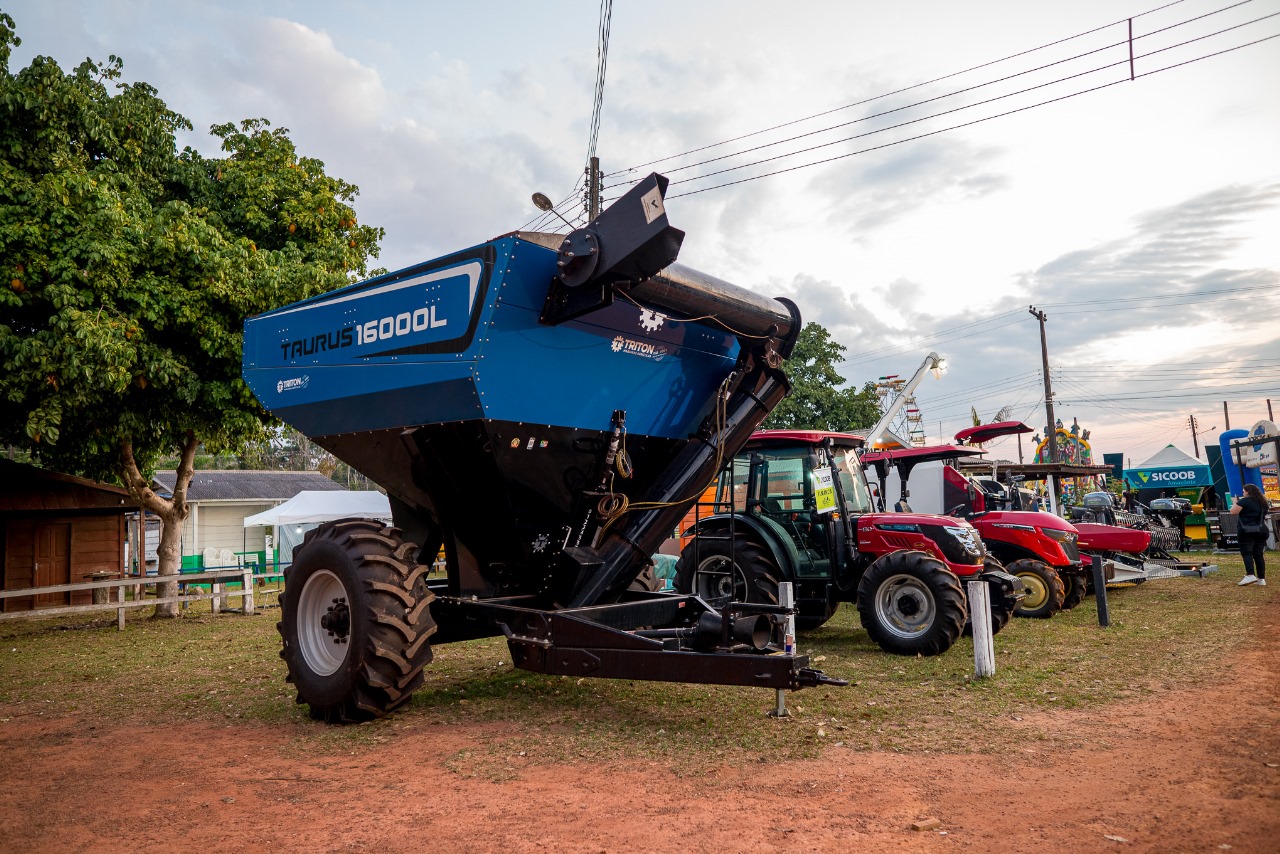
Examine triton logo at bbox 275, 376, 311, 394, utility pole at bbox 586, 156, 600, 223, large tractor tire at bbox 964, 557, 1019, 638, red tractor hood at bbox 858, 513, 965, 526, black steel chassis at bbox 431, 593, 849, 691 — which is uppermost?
utility pole at bbox 586, 156, 600, 223

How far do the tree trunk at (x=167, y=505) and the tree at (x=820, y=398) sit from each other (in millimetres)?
22419

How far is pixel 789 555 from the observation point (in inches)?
368

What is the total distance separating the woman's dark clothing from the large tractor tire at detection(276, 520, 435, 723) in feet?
48.6

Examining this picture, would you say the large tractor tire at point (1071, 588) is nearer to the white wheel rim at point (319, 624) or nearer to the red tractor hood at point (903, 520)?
the red tractor hood at point (903, 520)

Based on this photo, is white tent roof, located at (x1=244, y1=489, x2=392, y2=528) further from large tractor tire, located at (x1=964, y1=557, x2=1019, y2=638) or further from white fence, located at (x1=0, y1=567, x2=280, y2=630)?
large tractor tire, located at (x1=964, y1=557, x2=1019, y2=638)

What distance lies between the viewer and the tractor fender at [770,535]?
931cm

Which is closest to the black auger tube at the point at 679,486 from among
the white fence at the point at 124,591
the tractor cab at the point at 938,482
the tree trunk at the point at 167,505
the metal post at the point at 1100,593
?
the tractor cab at the point at 938,482

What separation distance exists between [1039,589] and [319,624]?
9484 millimetres

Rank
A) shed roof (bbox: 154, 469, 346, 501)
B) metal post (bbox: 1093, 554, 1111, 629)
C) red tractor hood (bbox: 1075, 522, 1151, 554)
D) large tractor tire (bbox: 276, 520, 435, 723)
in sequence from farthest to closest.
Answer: shed roof (bbox: 154, 469, 346, 501)
red tractor hood (bbox: 1075, 522, 1151, 554)
metal post (bbox: 1093, 554, 1111, 629)
large tractor tire (bbox: 276, 520, 435, 723)

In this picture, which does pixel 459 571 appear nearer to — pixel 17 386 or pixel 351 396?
pixel 351 396

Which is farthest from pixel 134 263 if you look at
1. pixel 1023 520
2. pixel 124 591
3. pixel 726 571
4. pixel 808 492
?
pixel 1023 520

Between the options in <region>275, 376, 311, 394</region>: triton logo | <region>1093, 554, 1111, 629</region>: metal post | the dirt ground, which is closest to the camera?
the dirt ground

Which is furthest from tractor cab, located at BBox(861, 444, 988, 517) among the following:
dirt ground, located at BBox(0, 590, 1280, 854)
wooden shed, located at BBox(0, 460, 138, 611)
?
wooden shed, located at BBox(0, 460, 138, 611)

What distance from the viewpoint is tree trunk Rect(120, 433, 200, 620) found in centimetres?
1458
